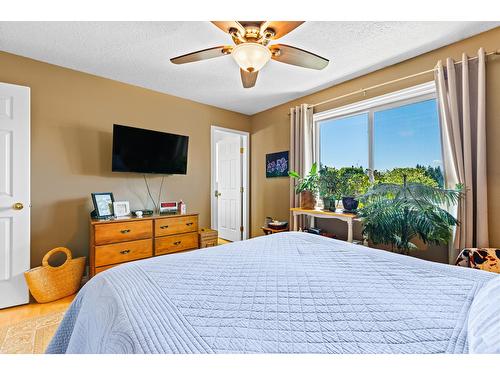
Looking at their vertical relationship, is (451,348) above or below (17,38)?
below

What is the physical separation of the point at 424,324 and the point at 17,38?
3407mm

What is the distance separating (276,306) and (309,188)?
8.01 ft

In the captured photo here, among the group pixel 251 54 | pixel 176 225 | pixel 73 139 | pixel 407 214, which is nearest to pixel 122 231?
pixel 176 225

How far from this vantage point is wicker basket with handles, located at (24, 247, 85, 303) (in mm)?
2295

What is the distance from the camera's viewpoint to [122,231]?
259 centimetres

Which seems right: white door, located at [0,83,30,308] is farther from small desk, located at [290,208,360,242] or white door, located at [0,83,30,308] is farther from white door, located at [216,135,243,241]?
small desk, located at [290,208,360,242]

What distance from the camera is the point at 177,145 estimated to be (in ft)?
10.8

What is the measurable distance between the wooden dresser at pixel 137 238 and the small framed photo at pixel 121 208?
22cm

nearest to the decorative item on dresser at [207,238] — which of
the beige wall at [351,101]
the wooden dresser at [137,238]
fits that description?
the wooden dresser at [137,238]

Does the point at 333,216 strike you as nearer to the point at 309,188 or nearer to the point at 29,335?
the point at 309,188

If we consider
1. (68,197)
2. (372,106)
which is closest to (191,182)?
(68,197)

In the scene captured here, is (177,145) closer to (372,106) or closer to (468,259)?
(372,106)

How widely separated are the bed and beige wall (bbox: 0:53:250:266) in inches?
77.1
